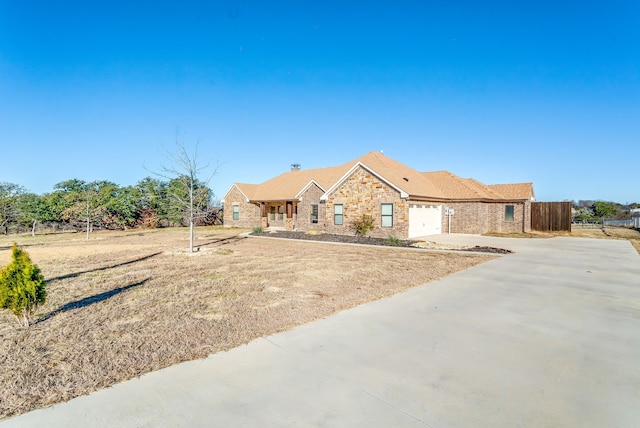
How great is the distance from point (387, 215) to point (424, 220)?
3.11 meters

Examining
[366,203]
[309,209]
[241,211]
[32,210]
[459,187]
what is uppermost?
[459,187]

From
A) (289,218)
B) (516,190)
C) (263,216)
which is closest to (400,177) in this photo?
(516,190)

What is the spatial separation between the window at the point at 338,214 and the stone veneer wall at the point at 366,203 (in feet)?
0.73

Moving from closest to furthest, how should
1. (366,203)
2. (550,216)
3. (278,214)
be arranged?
(366,203), (550,216), (278,214)

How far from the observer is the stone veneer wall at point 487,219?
2453cm

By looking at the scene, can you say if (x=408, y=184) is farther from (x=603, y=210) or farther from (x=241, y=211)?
(x=603, y=210)

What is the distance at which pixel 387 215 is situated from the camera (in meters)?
20.7

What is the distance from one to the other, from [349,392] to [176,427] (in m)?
1.65

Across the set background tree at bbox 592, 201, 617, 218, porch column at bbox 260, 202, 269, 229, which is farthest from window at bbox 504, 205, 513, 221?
background tree at bbox 592, 201, 617, 218

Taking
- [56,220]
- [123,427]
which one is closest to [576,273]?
[123,427]

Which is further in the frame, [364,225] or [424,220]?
[424,220]

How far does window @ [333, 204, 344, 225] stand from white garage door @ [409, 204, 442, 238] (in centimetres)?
461

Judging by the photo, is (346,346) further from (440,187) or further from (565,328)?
(440,187)

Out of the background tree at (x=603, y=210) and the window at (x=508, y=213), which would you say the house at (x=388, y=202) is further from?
the background tree at (x=603, y=210)
